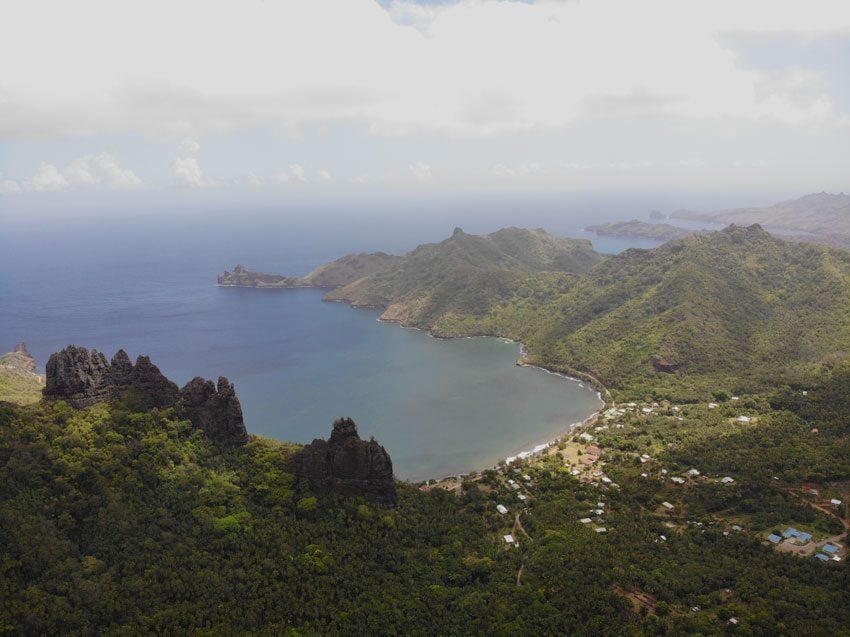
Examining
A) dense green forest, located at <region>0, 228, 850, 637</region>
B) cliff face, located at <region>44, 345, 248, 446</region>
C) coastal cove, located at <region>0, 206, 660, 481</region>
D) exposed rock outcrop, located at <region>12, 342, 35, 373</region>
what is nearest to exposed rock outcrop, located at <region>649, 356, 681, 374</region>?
coastal cove, located at <region>0, 206, 660, 481</region>

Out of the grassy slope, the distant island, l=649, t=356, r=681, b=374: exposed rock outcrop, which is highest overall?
the distant island

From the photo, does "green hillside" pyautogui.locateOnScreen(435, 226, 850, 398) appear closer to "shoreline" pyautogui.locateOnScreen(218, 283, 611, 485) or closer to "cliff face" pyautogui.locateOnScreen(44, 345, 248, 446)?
"shoreline" pyautogui.locateOnScreen(218, 283, 611, 485)

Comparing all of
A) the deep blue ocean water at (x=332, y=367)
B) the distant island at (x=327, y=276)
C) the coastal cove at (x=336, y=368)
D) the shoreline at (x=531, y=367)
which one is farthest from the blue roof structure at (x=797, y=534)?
the distant island at (x=327, y=276)

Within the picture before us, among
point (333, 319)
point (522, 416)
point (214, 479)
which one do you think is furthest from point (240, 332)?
point (214, 479)

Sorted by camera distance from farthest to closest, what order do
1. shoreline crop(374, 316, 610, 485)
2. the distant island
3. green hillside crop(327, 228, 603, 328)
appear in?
1. the distant island
2. green hillside crop(327, 228, 603, 328)
3. shoreline crop(374, 316, 610, 485)

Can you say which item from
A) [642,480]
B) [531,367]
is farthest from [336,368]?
[642,480]

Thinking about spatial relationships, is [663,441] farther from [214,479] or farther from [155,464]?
[155,464]
